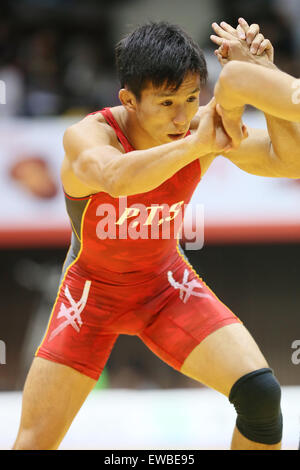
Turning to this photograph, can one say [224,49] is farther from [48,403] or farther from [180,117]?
[48,403]

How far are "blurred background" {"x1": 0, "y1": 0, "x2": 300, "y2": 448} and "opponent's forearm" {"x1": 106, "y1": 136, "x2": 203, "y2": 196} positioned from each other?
2865mm

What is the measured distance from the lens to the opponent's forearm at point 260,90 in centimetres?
243

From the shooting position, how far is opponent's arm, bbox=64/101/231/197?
97.1 inches

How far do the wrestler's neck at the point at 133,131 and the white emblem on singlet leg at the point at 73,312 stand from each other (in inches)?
25.7

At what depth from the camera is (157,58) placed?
276cm

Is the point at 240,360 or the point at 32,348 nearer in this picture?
the point at 240,360

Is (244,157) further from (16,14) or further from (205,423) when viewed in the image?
(16,14)

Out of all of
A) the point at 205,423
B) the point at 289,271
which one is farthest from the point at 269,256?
the point at 205,423

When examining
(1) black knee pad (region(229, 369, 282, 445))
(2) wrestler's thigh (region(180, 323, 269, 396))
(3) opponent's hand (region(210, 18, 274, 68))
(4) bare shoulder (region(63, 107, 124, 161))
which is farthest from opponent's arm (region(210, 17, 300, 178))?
(1) black knee pad (region(229, 369, 282, 445))

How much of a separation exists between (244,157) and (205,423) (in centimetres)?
224

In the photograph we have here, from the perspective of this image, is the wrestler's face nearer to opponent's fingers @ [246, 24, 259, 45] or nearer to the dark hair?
the dark hair

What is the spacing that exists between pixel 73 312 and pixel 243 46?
1307 mm

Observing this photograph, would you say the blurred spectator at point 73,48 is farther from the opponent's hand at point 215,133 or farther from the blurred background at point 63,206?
the opponent's hand at point 215,133

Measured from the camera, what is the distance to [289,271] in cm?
658
